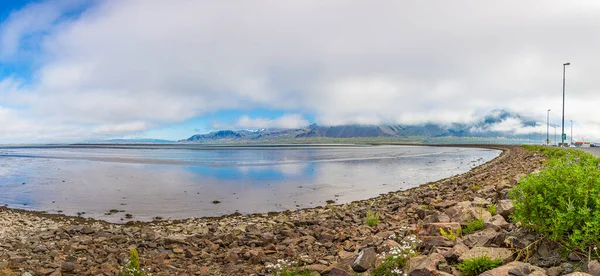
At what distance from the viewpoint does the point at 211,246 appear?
40.0 ft

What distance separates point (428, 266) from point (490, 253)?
1.25m

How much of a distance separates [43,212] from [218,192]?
40.0ft

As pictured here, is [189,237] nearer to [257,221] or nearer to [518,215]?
[257,221]

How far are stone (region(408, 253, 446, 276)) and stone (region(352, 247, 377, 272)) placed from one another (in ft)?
4.48

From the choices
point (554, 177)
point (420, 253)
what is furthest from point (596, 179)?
point (420, 253)

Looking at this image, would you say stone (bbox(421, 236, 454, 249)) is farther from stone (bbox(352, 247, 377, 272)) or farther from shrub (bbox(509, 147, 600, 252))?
→ shrub (bbox(509, 147, 600, 252))

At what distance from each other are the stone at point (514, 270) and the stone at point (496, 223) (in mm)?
2214

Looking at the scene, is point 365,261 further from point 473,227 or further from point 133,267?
point 133,267

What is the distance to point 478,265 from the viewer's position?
19.0 feet

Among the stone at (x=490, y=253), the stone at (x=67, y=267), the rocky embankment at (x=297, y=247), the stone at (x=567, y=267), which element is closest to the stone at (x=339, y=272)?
the rocky embankment at (x=297, y=247)

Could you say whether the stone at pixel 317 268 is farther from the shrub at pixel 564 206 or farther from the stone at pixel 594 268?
the stone at pixel 594 268

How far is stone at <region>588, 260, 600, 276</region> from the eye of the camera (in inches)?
191

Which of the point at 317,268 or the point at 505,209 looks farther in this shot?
the point at 505,209

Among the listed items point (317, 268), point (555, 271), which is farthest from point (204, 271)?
point (555, 271)
